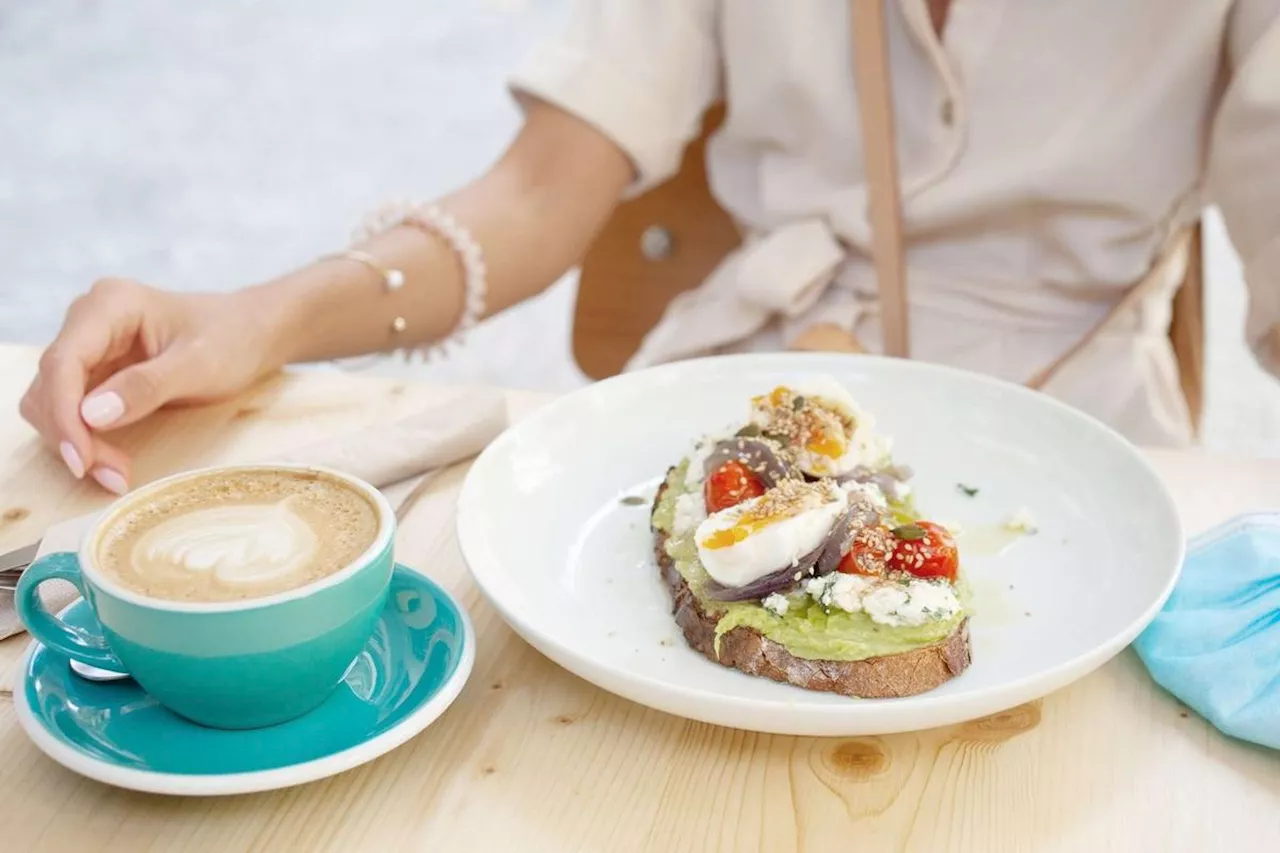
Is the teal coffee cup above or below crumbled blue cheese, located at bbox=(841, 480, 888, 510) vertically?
above

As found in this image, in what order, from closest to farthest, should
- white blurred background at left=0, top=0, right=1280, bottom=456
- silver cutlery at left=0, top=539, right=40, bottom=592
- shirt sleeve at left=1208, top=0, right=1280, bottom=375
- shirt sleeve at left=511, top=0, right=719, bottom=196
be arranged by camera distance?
silver cutlery at left=0, top=539, right=40, bottom=592, shirt sleeve at left=1208, top=0, right=1280, bottom=375, shirt sleeve at left=511, top=0, right=719, bottom=196, white blurred background at left=0, top=0, right=1280, bottom=456

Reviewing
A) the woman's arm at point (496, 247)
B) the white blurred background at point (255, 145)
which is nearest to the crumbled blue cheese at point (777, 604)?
the woman's arm at point (496, 247)

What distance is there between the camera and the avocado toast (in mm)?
819

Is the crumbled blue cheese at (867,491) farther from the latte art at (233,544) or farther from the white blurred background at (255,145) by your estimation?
the white blurred background at (255,145)

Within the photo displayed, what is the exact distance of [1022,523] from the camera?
1.02 m

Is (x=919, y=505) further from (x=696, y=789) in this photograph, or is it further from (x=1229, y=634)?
(x=696, y=789)

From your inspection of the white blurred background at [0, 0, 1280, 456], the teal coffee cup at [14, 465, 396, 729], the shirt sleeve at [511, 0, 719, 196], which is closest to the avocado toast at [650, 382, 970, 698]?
the teal coffee cup at [14, 465, 396, 729]

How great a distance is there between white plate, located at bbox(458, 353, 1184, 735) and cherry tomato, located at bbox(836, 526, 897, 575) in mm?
83

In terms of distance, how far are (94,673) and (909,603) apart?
495 millimetres

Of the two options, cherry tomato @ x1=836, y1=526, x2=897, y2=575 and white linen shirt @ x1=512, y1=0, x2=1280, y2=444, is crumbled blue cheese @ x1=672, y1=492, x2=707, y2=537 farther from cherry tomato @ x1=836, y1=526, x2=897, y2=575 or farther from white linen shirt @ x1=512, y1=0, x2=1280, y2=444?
white linen shirt @ x1=512, y1=0, x2=1280, y2=444

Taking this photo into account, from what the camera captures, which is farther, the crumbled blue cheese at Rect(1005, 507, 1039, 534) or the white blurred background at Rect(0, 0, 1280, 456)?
the white blurred background at Rect(0, 0, 1280, 456)

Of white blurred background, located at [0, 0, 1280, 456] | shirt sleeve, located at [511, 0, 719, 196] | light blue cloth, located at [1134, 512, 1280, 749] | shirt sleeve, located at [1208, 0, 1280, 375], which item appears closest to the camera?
light blue cloth, located at [1134, 512, 1280, 749]

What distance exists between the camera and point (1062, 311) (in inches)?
61.3

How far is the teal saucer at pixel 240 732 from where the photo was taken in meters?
0.71
